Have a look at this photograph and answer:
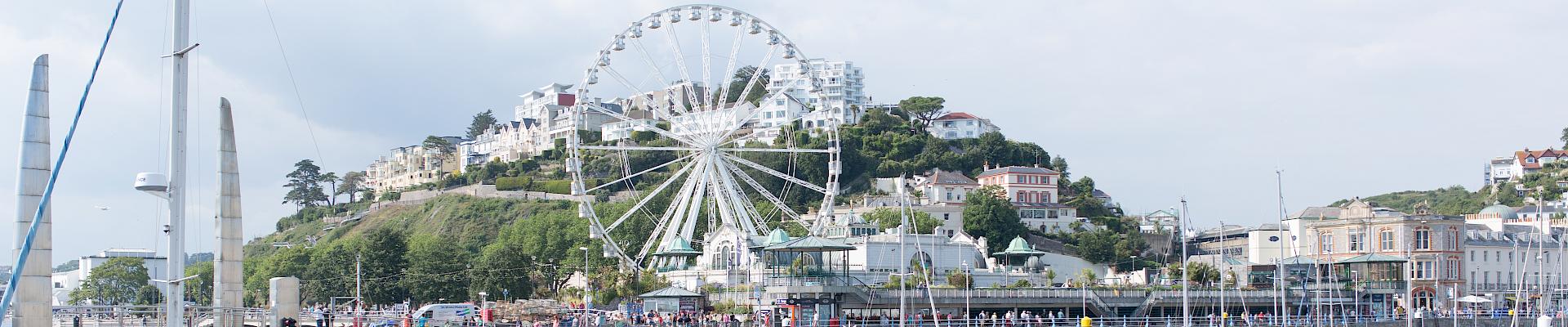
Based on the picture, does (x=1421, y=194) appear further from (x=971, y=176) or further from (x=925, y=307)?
(x=925, y=307)

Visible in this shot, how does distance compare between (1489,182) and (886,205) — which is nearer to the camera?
(886,205)

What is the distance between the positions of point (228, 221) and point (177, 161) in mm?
13712

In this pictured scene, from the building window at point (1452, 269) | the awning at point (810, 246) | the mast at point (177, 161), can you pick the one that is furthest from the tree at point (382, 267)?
the mast at point (177, 161)

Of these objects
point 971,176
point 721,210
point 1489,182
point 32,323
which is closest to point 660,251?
point 721,210

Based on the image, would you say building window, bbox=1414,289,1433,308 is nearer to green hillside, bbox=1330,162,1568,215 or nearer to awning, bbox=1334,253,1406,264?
awning, bbox=1334,253,1406,264

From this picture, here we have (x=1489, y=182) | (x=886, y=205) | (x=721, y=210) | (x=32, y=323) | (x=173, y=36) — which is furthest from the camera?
(x=1489, y=182)

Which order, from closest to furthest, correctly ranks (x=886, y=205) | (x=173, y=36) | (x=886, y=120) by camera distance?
(x=173, y=36), (x=886, y=205), (x=886, y=120)

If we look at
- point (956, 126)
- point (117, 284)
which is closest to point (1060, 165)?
point (956, 126)

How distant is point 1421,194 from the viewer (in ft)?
632

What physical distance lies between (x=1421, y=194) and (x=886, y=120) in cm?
7729

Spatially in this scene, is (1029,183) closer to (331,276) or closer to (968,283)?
(331,276)

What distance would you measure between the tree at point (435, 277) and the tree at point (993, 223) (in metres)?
37.5

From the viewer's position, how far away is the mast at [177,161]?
1092 inches

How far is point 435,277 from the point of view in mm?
94625
